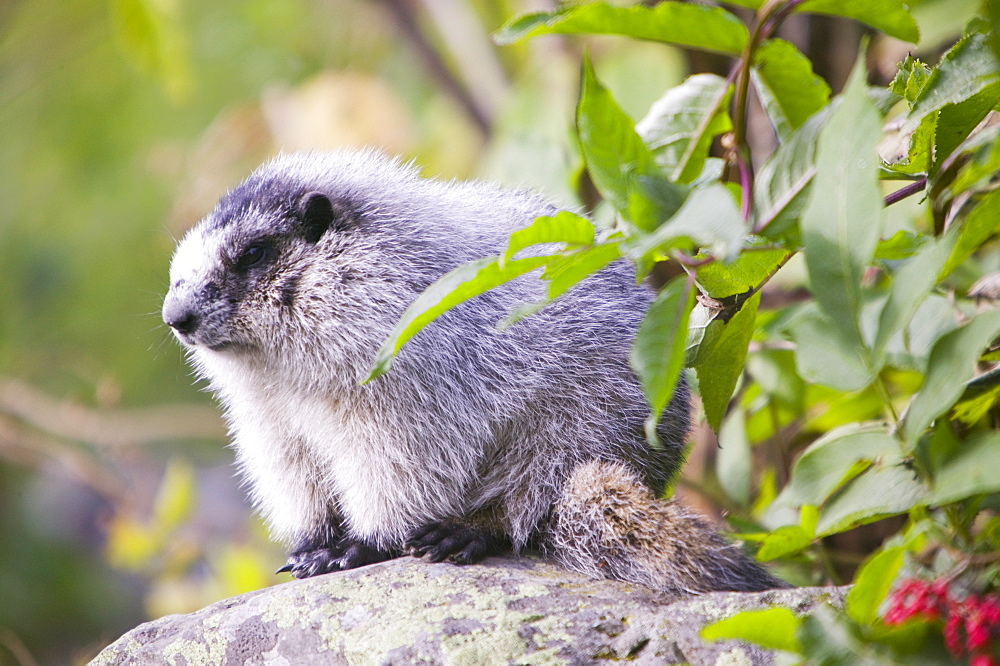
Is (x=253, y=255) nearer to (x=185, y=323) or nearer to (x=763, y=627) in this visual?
(x=185, y=323)

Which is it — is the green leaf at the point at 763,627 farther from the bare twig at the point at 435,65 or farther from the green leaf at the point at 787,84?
the bare twig at the point at 435,65

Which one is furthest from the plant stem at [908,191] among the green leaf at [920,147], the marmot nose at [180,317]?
the marmot nose at [180,317]

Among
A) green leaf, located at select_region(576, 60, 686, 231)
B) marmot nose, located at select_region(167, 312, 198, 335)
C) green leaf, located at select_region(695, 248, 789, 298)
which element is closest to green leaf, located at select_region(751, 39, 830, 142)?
green leaf, located at select_region(695, 248, 789, 298)

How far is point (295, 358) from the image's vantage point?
2.05m

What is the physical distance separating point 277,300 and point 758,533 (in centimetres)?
121

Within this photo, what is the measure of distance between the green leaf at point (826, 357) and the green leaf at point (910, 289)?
3.8 inches

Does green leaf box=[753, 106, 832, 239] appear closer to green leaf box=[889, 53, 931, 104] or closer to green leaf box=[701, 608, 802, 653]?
green leaf box=[889, 53, 931, 104]

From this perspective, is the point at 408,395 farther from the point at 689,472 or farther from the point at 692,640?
the point at 689,472

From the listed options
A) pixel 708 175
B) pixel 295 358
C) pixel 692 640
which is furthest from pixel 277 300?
pixel 692 640

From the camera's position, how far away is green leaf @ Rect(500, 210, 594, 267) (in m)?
1.17

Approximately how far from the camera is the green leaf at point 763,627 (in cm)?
107

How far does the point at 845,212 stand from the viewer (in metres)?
1.10

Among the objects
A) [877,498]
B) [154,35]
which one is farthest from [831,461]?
[154,35]

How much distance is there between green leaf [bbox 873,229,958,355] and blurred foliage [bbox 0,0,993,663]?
5.72 ft
